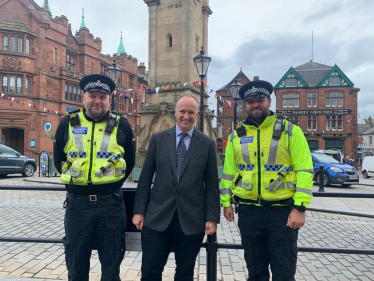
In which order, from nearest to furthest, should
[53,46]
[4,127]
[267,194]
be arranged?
[267,194]
[4,127]
[53,46]

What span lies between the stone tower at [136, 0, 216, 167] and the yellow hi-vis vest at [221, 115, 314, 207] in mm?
11371

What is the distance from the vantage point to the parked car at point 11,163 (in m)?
16.8

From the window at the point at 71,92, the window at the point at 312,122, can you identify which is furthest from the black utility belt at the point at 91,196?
the window at the point at 312,122

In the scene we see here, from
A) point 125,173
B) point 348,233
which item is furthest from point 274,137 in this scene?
point 348,233

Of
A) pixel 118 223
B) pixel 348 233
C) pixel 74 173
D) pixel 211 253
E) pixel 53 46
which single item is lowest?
pixel 348 233

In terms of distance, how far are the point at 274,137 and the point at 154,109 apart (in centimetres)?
1253

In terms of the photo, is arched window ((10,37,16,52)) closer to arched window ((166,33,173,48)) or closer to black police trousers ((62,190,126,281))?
arched window ((166,33,173,48))

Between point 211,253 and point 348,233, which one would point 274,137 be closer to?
point 211,253

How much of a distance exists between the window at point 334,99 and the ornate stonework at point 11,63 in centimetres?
3838

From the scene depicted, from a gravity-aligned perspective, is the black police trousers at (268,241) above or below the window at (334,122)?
below

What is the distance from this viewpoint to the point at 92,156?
109 inches

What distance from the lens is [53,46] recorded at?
33094mm

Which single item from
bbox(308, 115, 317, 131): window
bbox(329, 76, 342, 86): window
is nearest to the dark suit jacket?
bbox(308, 115, 317, 131): window

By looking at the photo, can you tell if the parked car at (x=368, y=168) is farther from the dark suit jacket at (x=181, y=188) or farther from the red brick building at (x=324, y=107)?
the dark suit jacket at (x=181, y=188)
